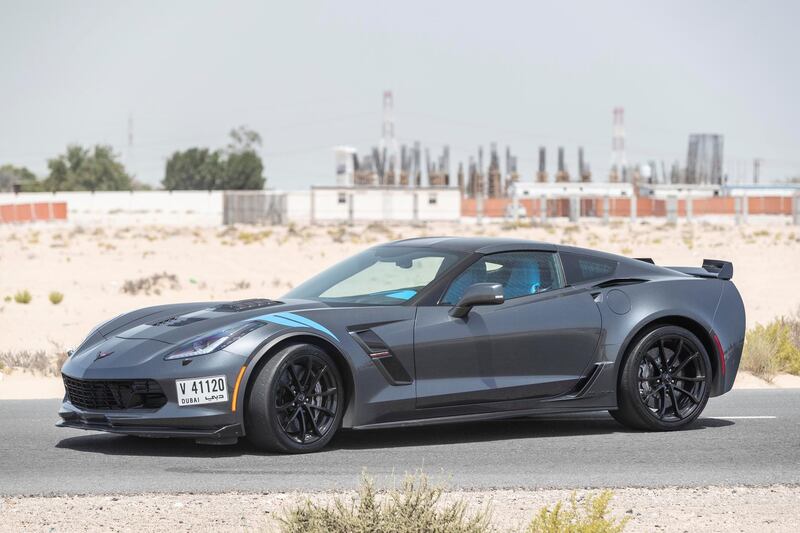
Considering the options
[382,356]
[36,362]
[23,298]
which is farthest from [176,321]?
[23,298]

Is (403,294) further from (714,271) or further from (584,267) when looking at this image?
(714,271)

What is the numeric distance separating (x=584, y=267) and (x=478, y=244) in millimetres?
857

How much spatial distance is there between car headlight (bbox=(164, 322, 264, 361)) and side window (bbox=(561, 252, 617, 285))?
258 centimetres

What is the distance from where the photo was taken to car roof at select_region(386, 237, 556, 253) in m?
→ 9.34

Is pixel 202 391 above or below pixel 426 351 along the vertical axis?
below

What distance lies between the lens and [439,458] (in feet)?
27.4

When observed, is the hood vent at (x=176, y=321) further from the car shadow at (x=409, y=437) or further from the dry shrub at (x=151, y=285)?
the dry shrub at (x=151, y=285)

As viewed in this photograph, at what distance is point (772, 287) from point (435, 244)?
19.8 m

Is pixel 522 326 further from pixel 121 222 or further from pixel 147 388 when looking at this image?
pixel 121 222

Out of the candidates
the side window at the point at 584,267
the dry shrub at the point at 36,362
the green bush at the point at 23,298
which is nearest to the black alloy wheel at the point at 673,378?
the side window at the point at 584,267

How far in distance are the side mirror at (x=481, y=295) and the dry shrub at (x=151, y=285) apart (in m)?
17.3

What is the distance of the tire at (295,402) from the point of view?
8.00m

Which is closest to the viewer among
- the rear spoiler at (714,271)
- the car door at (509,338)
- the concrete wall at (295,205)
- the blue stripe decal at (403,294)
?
the car door at (509,338)

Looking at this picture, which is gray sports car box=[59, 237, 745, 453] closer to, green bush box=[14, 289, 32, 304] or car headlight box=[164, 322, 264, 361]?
car headlight box=[164, 322, 264, 361]
